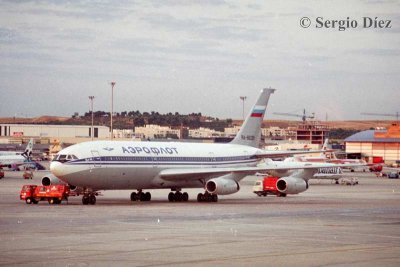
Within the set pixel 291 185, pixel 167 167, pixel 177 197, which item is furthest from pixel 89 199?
pixel 291 185

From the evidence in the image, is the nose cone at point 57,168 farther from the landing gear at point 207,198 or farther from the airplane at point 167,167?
the landing gear at point 207,198

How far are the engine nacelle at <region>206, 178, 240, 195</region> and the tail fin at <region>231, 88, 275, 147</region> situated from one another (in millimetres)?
10268

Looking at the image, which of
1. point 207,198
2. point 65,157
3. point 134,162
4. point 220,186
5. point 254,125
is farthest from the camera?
point 254,125

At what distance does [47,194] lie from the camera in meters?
58.1

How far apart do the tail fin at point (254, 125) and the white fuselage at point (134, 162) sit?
3142mm

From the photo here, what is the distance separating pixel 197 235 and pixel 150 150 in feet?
88.2

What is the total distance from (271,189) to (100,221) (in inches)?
1313

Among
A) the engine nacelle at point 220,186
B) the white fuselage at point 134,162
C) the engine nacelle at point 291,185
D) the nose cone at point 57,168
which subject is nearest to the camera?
the nose cone at point 57,168

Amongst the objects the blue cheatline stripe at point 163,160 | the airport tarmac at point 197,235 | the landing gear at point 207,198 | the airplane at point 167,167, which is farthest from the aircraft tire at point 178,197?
the airport tarmac at point 197,235

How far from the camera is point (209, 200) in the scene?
62.5 m

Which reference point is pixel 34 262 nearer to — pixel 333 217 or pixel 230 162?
pixel 333 217

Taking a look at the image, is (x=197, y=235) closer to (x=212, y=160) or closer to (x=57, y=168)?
(x=57, y=168)

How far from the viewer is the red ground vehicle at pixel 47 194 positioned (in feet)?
189

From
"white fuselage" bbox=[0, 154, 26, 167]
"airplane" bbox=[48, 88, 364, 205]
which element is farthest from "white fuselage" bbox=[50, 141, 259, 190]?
"white fuselage" bbox=[0, 154, 26, 167]
